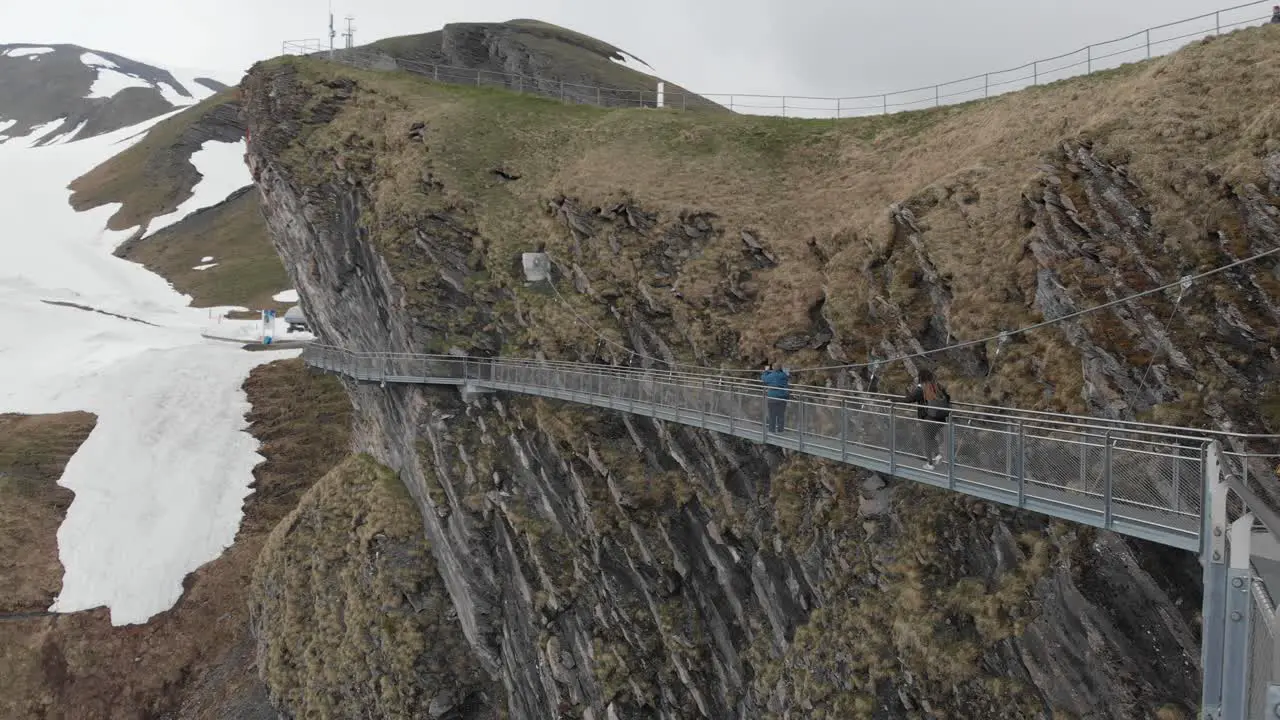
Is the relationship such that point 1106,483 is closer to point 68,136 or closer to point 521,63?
point 521,63

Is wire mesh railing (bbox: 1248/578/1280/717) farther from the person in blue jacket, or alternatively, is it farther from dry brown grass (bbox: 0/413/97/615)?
dry brown grass (bbox: 0/413/97/615)

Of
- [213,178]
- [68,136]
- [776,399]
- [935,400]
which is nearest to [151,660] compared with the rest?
[776,399]

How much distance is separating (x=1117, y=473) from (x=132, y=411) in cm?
5747

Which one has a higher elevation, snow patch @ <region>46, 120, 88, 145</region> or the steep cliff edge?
snow patch @ <region>46, 120, 88, 145</region>

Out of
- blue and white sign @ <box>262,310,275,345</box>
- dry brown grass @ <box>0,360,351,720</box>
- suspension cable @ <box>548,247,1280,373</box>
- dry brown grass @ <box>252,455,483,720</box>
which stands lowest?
dry brown grass @ <box>0,360,351,720</box>

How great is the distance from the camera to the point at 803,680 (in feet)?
51.5

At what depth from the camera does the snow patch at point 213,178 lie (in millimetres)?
108625

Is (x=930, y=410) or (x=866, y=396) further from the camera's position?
(x=866, y=396)

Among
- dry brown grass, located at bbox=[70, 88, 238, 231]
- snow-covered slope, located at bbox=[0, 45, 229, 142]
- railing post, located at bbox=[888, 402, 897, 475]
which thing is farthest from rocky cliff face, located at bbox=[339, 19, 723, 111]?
snow-covered slope, located at bbox=[0, 45, 229, 142]

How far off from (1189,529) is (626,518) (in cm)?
1522

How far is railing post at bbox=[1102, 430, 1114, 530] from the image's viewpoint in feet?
29.2

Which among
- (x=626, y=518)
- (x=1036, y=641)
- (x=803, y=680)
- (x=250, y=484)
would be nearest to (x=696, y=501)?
(x=626, y=518)

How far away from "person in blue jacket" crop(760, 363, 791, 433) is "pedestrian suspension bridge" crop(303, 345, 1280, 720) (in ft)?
0.51

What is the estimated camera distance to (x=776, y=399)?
15.2m
